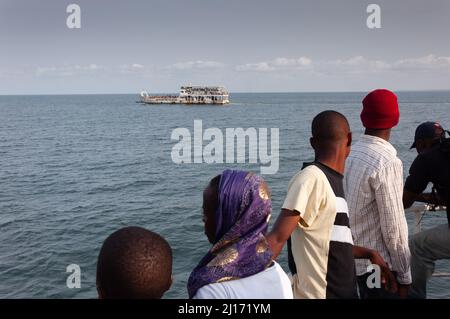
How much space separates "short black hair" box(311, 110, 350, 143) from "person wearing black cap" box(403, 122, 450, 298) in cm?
111

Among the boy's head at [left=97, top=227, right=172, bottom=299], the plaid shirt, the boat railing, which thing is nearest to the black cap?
the boat railing

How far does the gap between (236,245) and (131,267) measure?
534mm

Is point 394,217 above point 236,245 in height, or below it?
below

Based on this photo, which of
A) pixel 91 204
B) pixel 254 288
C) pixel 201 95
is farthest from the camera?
pixel 201 95

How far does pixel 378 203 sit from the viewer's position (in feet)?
10.2

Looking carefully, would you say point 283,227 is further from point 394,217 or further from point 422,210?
point 422,210

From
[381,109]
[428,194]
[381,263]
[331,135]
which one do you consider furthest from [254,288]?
[428,194]

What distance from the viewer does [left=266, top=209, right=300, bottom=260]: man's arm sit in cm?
249

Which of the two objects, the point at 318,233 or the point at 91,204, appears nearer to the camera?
the point at 318,233

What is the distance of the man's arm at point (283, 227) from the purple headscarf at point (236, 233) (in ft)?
1.25

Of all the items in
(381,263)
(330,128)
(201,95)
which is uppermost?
(201,95)

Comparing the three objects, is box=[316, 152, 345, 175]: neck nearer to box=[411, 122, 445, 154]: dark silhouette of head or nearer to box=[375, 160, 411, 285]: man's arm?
box=[375, 160, 411, 285]: man's arm
